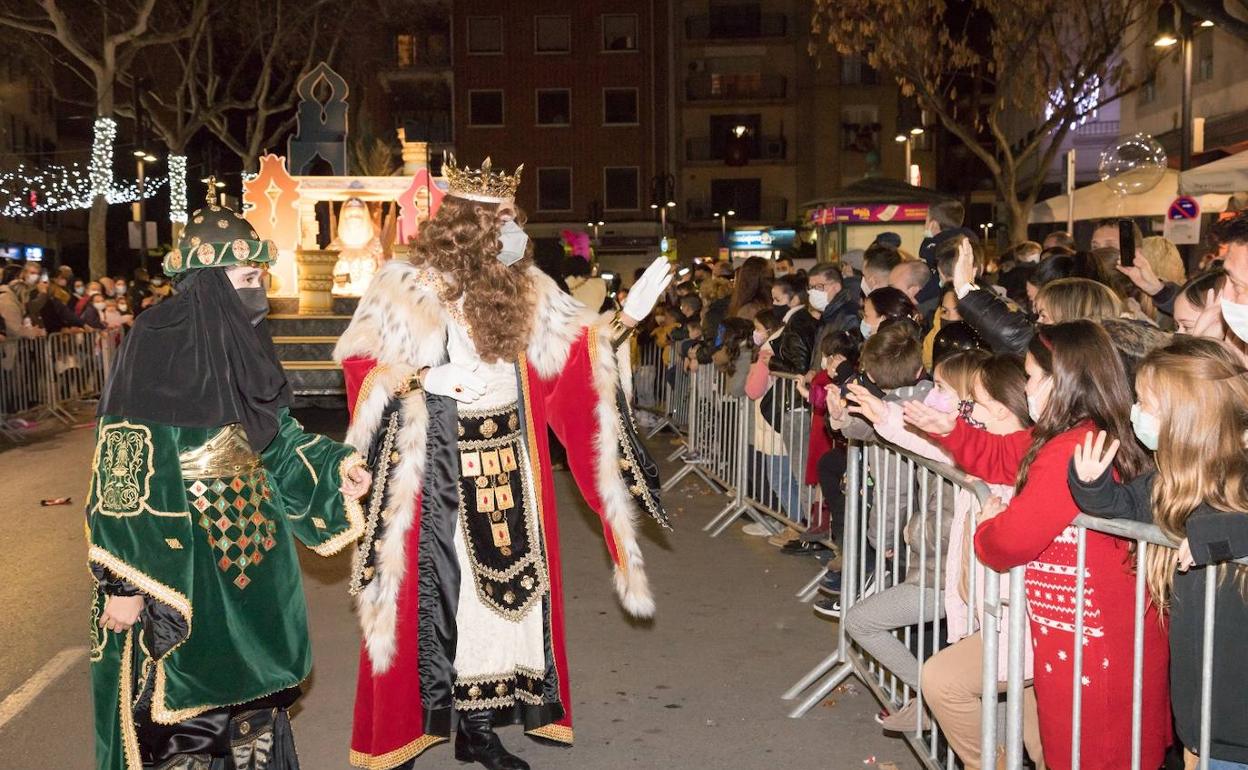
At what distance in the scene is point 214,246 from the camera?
3.70 meters

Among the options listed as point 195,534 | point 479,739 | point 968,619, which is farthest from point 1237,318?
point 195,534

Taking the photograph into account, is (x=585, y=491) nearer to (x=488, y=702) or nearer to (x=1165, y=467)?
(x=488, y=702)

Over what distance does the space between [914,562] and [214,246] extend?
2780mm

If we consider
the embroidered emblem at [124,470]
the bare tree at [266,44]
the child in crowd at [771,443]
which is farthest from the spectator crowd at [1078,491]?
the bare tree at [266,44]

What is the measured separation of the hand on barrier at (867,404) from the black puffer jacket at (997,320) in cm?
102

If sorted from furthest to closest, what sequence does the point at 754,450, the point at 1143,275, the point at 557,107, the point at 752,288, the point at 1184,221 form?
1. the point at 557,107
2. the point at 1184,221
3. the point at 752,288
4. the point at 754,450
5. the point at 1143,275

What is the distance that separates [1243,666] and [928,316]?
213 inches

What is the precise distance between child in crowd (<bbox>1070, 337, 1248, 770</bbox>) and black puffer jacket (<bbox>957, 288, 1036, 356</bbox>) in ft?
6.62

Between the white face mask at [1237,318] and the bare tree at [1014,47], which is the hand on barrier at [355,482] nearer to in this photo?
the white face mask at [1237,318]

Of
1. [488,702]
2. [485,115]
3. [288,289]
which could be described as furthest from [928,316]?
[485,115]

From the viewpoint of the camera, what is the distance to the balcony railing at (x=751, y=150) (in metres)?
A: 48.9

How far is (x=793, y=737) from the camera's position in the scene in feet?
16.4

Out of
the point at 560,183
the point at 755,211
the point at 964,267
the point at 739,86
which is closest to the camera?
the point at 964,267

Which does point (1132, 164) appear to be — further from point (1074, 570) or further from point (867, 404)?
point (1074, 570)
